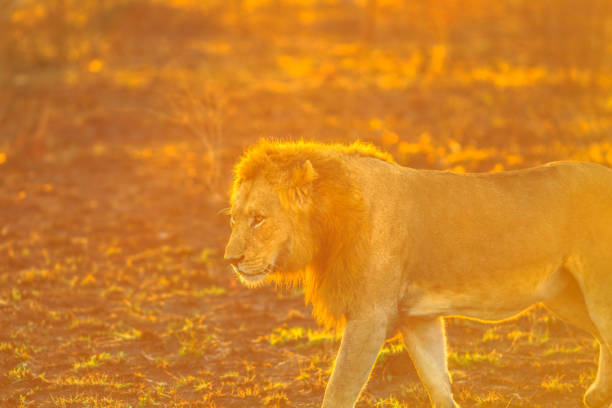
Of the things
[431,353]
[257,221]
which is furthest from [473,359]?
[257,221]

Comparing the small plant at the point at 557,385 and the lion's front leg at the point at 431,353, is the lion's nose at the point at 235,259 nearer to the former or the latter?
the lion's front leg at the point at 431,353

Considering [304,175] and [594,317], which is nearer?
[304,175]

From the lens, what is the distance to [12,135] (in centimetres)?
1495

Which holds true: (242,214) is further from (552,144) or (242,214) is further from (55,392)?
(552,144)

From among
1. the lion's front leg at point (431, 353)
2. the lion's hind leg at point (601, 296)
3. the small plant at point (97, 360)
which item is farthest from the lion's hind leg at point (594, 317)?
the small plant at point (97, 360)

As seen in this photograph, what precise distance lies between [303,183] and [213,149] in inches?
310

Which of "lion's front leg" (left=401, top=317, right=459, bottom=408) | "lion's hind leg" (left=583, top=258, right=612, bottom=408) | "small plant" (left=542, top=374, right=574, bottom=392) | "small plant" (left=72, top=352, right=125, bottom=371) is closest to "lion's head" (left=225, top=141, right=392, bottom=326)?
"lion's front leg" (left=401, top=317, right=459, bottom=408)

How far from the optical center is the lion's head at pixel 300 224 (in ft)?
13.8

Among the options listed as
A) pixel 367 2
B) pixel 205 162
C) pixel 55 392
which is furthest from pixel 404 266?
pixel 367 2

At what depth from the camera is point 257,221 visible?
4266 millimetres

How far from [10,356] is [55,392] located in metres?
0.83

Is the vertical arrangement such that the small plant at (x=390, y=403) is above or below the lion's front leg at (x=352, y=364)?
below

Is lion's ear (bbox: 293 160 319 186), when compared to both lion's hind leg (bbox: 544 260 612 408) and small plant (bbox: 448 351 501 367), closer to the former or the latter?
lion's hind leg (bbox: 544 260 612 408)

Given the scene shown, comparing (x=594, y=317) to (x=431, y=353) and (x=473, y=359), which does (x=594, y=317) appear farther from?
(x=473, y=359)
